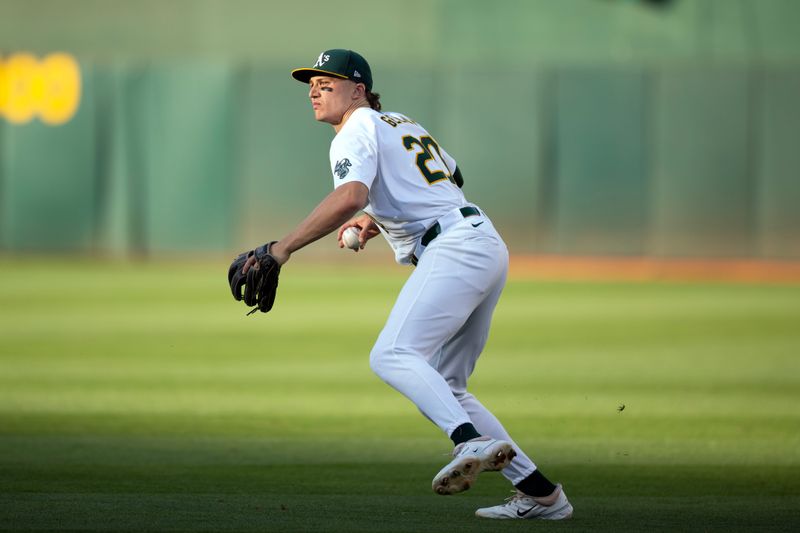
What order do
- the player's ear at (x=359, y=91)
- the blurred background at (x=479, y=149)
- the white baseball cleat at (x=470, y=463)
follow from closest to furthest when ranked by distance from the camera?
the white baseball cleat at (x=470, y=463) < the player's ear at (x=359, y=91) < the blurred background at (x=479, y=149)

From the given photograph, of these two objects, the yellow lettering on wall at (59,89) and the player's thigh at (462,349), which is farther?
the yellow lettering on wall at (59,89)

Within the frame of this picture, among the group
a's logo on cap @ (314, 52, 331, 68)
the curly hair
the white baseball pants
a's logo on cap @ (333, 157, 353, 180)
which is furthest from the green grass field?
a's logo on cap @ (314, 52, 331, 68)

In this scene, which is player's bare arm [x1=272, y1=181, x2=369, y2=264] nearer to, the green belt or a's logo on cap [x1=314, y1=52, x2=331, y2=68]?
the green belt

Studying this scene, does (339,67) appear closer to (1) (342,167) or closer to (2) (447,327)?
(1) (342,167)

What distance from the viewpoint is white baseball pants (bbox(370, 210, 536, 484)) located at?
212 inches

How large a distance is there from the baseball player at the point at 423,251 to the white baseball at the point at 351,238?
16.0 inches

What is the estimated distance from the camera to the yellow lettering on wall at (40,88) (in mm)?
23781

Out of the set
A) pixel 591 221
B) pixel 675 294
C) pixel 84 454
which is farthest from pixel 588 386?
pixel 591 221

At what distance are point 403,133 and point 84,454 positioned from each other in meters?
2.88

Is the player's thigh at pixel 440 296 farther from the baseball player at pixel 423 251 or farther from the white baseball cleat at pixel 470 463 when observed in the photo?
the white baseball cleat at pixel 470 463

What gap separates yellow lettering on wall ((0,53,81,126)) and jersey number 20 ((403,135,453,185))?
1876 centimetres

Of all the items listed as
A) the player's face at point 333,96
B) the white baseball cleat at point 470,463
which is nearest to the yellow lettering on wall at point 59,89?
the player's face at point 333,96

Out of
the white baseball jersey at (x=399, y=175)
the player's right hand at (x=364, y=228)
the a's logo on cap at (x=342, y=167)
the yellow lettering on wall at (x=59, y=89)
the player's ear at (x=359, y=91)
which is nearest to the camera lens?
the a's logo on cap at (x=342, y=167)

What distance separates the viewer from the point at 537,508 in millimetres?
5797
